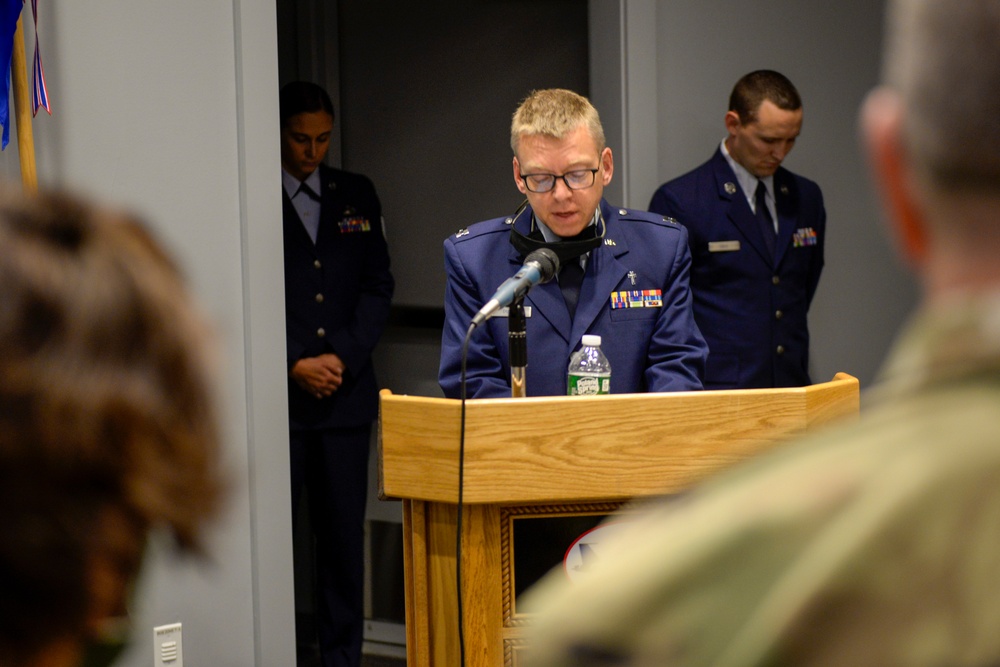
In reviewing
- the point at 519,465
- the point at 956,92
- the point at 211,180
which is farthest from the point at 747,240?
the point at 956,92

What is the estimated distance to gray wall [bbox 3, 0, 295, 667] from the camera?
2801 mm

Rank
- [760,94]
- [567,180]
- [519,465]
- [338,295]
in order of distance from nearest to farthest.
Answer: [519,465] → [567,180] → [760,94] → [338,295]

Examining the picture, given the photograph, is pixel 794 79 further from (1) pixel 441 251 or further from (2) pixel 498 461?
(2) pixel 498 461

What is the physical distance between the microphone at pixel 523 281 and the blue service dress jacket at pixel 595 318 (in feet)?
1.27

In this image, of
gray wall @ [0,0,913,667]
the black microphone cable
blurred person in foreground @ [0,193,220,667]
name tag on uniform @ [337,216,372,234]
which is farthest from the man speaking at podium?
blurred person in foreground @ [0,193,220,667]

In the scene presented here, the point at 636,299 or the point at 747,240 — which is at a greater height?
the point at 747,240

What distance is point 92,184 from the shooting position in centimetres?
282

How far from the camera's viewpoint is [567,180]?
243cm

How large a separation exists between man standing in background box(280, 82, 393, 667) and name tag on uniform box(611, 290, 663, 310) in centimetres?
139

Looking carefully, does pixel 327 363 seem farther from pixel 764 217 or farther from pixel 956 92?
pixel 956 92

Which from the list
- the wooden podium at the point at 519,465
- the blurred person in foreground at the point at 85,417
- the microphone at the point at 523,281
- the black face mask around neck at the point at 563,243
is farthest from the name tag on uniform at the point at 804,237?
the blurred person in foreground at the point at 85,417

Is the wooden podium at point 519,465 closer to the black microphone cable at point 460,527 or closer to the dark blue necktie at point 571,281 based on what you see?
the black microphone cable at point 460,527

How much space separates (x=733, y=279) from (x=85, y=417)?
3.02 metres

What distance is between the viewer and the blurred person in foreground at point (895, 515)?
0.50m
